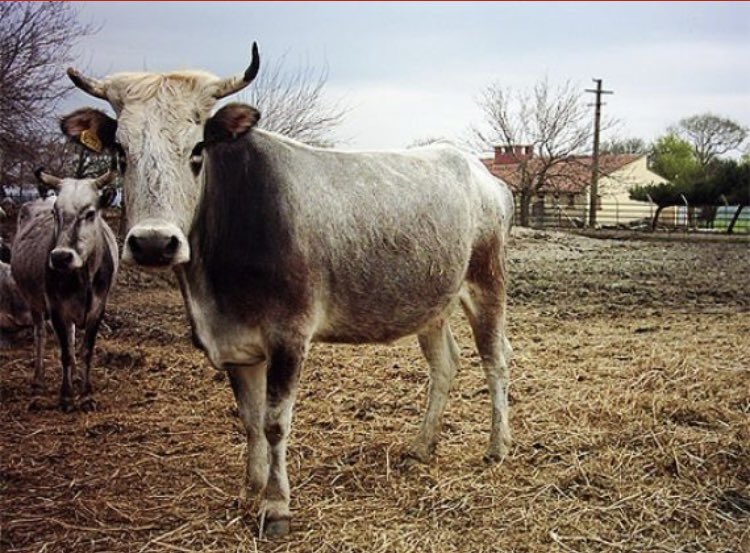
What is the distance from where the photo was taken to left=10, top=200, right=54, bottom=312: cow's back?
7.50 m

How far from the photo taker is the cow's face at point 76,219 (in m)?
6.30

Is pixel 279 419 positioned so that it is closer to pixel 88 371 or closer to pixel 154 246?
pixel 154 246

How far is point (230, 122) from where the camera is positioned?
3750mm

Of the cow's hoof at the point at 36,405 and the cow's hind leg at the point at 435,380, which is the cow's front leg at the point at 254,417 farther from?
the cow's hoof at the point at 36,405

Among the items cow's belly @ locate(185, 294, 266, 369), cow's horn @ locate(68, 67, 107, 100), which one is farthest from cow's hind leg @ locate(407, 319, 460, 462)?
cow's horn @ locate(68, 67, 107, 100)

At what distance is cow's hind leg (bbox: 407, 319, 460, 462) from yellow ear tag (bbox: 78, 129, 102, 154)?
241 centimetres

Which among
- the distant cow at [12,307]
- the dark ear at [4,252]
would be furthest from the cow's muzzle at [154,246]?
the dark ear at [4,252]

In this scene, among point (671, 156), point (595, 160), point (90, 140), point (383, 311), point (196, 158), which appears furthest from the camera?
point (671, 156)

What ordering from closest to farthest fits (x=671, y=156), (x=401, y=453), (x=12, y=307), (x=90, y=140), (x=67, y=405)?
1. (x=90, y=140)
2. (x=401, y=453)
3. (x=67, y=405)
4. (x=12, y=307)
5. (x=671, y=156)

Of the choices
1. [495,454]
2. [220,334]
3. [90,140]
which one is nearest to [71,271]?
[90,140]

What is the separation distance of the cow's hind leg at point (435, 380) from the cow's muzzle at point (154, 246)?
226cm

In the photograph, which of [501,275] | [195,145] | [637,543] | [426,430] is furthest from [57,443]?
[637,543]

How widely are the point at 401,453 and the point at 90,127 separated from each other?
112 inches

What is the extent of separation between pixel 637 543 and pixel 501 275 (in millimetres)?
2023
